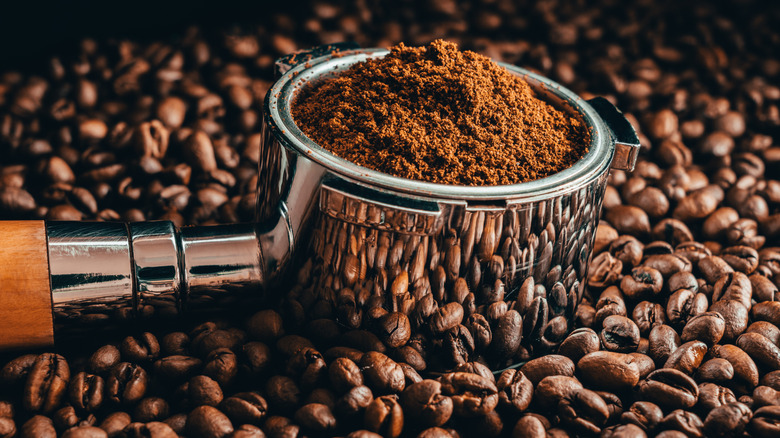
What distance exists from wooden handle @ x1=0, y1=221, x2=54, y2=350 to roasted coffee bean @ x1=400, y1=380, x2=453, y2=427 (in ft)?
1.73

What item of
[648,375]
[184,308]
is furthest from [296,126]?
[648,375]

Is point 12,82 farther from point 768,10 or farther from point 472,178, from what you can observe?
point 768,10

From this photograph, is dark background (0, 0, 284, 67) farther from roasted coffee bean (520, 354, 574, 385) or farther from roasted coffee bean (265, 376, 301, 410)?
roasted coffee bean (520, 354, 574, 385)

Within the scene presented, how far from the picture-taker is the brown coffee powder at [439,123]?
938 millimetres

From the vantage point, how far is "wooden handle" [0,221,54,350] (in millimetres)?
910

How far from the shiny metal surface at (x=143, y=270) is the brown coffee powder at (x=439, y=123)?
229 millimetres

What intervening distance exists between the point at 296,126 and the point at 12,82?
102 centimetres

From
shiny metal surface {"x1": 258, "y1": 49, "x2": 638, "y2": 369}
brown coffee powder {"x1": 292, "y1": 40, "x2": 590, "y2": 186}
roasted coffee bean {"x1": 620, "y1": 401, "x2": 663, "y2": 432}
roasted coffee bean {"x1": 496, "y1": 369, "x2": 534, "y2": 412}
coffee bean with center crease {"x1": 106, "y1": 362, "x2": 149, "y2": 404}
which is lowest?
coffee bean with center crease {"x1": 106, "y1": 362, "x2": 149, "y2": 404}

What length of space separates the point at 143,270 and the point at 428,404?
456 millimetres

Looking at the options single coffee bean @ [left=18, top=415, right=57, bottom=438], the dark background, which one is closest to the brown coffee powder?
single coffee bean @ [left=18, top=415, right=57, bottom=438]

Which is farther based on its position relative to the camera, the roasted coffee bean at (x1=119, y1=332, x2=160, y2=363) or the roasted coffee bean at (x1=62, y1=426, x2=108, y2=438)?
the roasted coffee bean at (x1=119, y1=332, x2=160, y2=363)

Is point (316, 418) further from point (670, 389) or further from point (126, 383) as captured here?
point (670, 389)

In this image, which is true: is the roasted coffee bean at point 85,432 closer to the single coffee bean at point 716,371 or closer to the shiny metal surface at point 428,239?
the shiny metal surface at point 428,239

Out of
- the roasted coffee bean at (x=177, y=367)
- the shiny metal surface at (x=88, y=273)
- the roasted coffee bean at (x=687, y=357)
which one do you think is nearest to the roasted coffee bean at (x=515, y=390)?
the roasted coffee bean at (x=687, y=357)
